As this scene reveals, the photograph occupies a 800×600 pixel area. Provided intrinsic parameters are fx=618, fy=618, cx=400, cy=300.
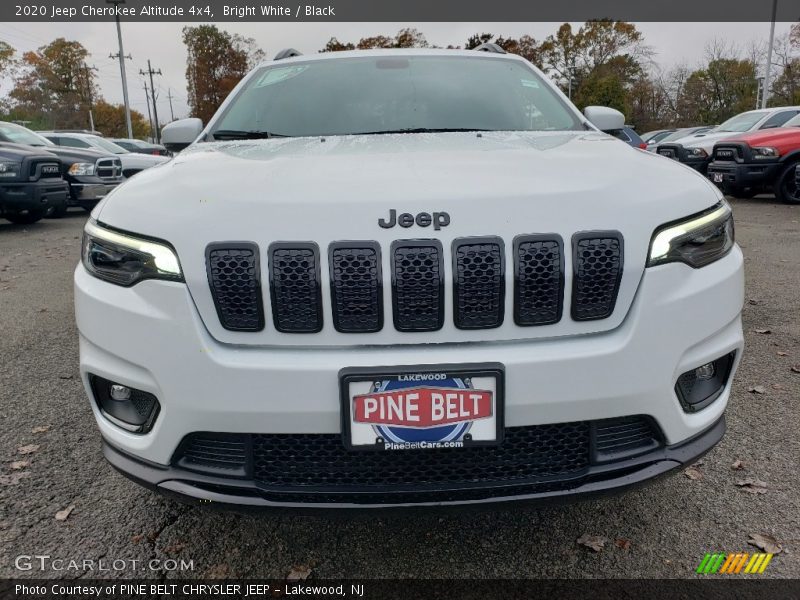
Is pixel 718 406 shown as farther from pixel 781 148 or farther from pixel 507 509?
pixel 781 148

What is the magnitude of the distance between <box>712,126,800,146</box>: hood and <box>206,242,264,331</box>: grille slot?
11188 millimetres

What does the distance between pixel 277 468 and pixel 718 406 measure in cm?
128

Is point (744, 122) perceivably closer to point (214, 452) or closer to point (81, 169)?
point (81, 169)

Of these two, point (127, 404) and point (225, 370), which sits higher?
point (225, 370)

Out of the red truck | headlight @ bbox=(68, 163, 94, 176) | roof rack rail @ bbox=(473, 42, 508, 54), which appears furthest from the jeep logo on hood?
the red truck

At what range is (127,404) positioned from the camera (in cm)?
175

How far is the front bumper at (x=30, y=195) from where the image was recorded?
853 cm

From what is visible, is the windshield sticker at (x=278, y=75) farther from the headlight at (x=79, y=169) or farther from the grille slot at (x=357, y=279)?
the headlight at (x=79, y=169)

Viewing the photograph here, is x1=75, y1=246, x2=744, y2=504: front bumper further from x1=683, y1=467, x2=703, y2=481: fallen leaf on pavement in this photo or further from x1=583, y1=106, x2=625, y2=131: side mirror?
x1=583, y1=106, x2=625, y2=131: side mirror

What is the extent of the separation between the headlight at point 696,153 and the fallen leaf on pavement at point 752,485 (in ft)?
37.9

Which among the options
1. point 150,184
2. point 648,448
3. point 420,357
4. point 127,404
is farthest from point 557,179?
point 127,404

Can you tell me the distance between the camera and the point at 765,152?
10336mm
